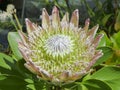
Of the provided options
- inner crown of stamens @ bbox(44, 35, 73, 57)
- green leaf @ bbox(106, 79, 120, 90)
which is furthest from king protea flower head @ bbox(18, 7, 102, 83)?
green leaf @ bbox(106, 79, 120, 90)

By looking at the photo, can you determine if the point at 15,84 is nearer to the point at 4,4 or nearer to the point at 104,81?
the point at 104,81

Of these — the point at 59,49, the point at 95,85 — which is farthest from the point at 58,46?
the point at 95,85

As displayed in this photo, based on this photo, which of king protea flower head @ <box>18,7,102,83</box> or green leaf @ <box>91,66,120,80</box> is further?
green leaf @ <box>91,66,120,80</box>

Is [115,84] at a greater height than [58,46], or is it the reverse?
[58,46]

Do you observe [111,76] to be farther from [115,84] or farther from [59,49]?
[59,49]

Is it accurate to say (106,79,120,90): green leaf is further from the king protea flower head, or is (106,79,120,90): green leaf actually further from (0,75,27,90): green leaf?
(0,75,27,90): green leaf

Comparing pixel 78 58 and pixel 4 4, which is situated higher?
pixel 4 4

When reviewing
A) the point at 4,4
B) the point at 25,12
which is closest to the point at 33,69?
the point at 25,12
